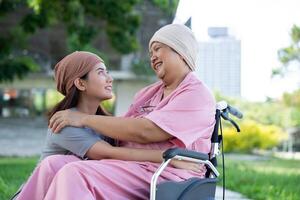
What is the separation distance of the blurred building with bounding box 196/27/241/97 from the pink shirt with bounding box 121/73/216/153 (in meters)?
2.77

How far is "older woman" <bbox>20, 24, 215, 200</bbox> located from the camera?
238cm

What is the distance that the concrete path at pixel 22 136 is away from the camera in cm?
2280

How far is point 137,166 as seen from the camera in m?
2.51

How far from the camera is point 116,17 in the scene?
13555 mm

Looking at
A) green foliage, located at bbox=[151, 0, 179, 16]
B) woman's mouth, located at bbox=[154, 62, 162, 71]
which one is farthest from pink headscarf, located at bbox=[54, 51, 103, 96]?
green foliage, located at bbox=[151, 0, 179, 16]

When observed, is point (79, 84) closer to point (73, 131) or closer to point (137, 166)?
point (73, 131)

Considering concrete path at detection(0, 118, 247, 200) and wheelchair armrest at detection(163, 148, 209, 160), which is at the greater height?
wheelchair armrest at detection(163, 148, 209, 160)

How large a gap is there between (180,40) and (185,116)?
34 centimetres

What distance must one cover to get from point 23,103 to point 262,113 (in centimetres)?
1183

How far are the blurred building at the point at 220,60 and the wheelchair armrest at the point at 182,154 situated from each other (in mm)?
2927

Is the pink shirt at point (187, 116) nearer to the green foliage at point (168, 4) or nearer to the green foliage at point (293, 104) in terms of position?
the green foliage at point (168, 4)

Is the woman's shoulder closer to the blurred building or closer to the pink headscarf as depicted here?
the pink headscarf

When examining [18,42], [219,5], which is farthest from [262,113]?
[219,5]

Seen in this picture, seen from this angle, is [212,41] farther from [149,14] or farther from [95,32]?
[149,14]
